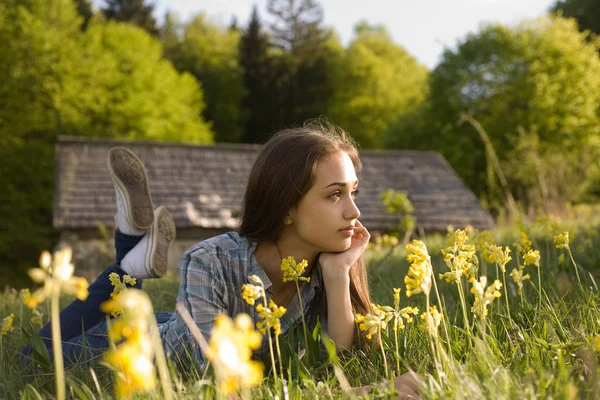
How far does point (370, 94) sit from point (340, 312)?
36321 millimetres

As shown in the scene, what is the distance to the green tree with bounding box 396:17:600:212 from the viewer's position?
2911cm

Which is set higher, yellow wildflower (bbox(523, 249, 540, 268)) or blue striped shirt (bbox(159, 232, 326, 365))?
yellow wildflower (bbox(523, 249, 540, 268))

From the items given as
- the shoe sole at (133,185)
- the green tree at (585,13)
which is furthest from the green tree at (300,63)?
the shoe sole at (133,185)

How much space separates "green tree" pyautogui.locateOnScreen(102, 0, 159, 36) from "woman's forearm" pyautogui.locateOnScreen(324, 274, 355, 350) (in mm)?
37854

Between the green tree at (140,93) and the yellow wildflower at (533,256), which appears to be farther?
the green tree at (140,93)

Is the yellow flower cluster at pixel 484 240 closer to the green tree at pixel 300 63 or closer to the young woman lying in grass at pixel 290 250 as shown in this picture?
the young woman lying in grass at pixel 290 250

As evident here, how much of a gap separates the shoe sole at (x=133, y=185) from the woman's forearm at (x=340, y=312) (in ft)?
5.16

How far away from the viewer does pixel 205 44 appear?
41.1 metres

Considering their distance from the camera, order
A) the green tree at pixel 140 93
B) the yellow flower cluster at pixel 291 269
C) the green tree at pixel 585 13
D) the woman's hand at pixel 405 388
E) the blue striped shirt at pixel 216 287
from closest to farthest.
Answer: the woman's hand at pixel 405 388 < the yellow flower cluster at pixel 291 269 < the blue striped shirt at pixel 216 287 < the green tree at pixel 140 93 < the green tree at pixel 585 13

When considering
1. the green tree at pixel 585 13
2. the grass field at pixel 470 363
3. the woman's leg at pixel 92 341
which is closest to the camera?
the grass field at pixel 470 363

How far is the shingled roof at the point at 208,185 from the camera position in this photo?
47.8 feet

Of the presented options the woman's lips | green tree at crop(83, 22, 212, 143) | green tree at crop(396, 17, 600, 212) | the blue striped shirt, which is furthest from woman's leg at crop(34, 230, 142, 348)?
green tree at crop(396, 17, 600, 212)

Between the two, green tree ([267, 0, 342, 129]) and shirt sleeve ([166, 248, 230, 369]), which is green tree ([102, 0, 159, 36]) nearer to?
green tree ([267, 0, 342, 129])

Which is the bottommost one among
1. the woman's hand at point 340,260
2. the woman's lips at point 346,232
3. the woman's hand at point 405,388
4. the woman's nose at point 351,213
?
the woman's hand at point 405,388
